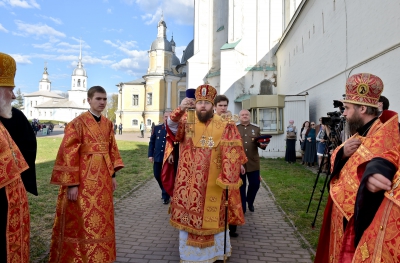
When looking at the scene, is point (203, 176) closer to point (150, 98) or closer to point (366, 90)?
point (366, 90)

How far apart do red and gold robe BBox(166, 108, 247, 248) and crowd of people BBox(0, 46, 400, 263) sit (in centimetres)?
1

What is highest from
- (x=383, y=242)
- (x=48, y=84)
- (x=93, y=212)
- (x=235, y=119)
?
(x=48, y=84)

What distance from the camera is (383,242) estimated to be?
5.78 feet

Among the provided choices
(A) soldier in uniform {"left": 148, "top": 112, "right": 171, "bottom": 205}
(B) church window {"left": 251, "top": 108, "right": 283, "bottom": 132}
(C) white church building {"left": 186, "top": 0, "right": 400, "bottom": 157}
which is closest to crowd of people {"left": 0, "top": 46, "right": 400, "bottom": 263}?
(A) soldier in uniform {"left": 148, "top": 112, "right": 171, "bottom": 205}

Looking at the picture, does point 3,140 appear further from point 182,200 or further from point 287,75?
point 287,75

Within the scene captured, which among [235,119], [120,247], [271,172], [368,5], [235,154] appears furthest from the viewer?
[271,172]

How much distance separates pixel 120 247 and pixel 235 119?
2350 mm

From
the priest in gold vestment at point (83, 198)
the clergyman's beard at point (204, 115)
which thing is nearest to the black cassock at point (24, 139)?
the priest in gold vestment at point (83, 198)

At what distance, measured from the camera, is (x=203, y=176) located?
3.75 metres

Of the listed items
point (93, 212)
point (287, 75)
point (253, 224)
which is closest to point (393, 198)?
point (93, 212)

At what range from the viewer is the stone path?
409 centimetres

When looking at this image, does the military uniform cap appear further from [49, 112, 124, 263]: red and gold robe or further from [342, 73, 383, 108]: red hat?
[342, 73, 383, 108]: red hat

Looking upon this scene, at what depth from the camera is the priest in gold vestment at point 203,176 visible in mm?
3645

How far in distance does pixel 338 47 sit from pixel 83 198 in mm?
10554
